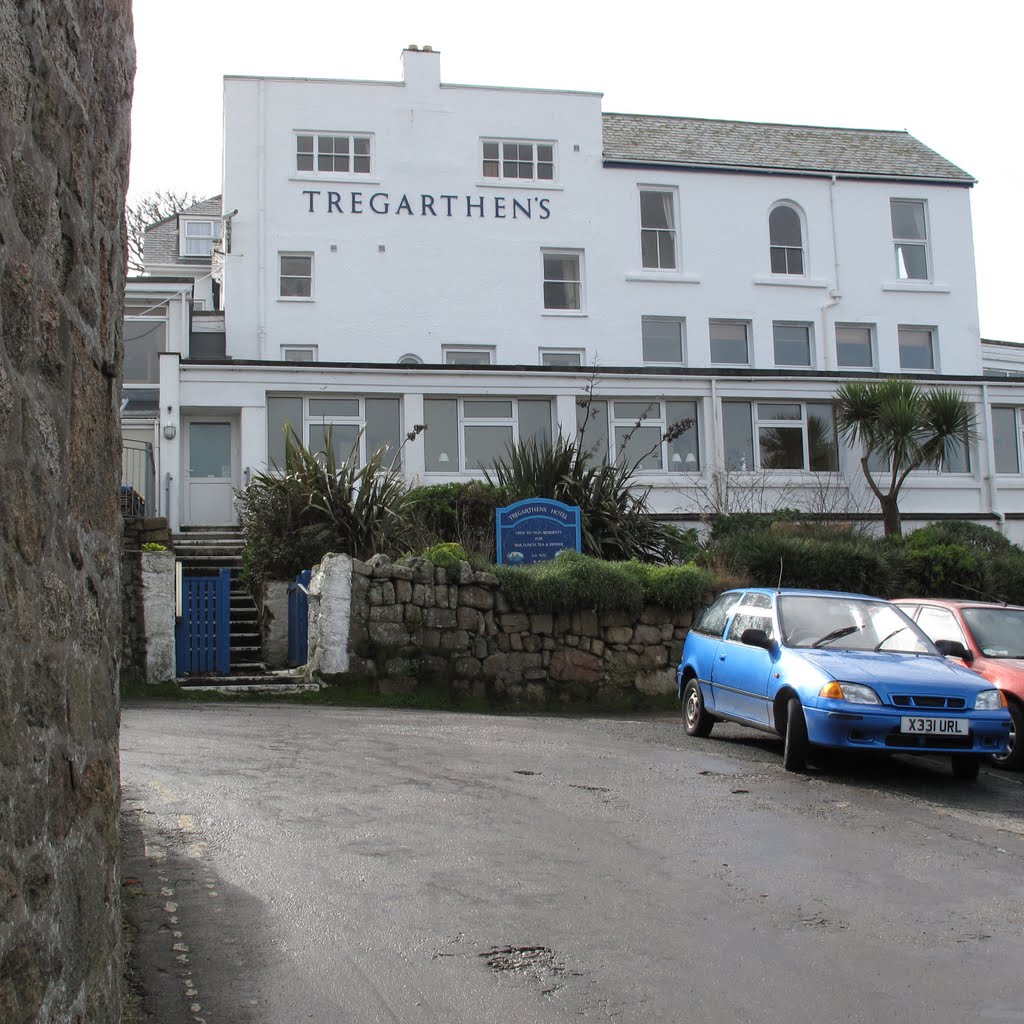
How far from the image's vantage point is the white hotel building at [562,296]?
25.1 meters

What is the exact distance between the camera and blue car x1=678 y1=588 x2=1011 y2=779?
32.6 feet

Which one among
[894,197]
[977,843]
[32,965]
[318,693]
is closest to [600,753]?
[977,843]

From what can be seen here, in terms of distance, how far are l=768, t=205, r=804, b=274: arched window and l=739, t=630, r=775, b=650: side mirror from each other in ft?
75.3

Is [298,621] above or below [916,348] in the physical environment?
below

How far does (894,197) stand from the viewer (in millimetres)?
33250

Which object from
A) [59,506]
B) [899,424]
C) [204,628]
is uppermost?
[899,424]

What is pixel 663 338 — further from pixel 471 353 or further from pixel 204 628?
pixel 204 628

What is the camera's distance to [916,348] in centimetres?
3306

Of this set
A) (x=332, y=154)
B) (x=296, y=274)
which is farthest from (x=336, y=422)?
(x=332, y=154)

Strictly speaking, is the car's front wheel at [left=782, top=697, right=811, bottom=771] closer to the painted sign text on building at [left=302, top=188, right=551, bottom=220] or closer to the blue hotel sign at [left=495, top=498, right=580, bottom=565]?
the blue hotel sign at [left=495, top=498, right=580, bottom=565]

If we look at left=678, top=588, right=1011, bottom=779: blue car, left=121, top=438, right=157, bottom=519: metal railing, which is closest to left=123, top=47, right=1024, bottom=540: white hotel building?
left=121, top=438, right=157, bottom=519: metal railing

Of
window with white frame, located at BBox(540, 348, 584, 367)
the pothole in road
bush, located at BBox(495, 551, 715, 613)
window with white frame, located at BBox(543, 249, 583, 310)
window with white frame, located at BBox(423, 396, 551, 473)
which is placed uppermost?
window with white frame, located at BBox(543, 249, 583, 310)

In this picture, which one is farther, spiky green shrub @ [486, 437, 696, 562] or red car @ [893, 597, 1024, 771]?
spiky green shrub @ [486, 437, 696, 562]

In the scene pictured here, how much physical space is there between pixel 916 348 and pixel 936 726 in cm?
2502
